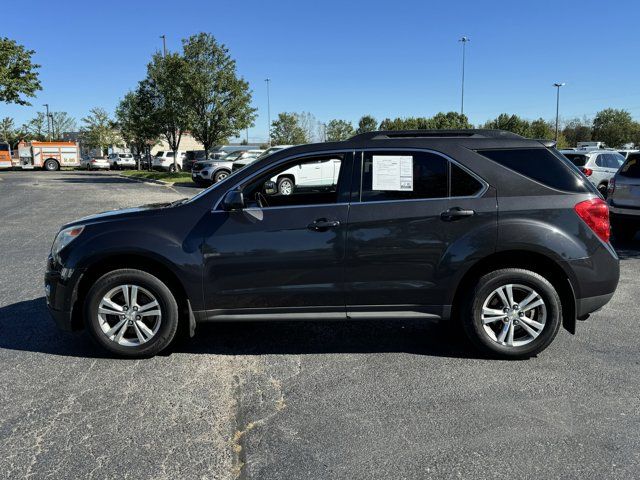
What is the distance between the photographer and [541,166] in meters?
4.24

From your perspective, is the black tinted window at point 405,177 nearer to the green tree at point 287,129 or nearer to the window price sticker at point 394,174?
the window price sticker at point 394,174

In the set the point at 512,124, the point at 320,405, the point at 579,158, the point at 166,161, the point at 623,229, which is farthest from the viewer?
the point at 512,124

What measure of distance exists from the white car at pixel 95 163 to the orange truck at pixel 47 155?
3.87ft

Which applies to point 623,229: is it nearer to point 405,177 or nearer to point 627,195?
point 627,195

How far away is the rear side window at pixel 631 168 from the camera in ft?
27.7

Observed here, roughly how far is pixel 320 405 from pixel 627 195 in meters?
7.23

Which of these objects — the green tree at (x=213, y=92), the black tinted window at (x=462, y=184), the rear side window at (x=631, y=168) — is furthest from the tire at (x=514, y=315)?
the green tree at (x=213, y=92)

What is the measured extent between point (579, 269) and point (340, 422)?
2.28m

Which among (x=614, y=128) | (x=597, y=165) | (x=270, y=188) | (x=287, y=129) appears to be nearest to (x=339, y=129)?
(x=287, y=129)

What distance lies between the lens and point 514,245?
409 centimetres

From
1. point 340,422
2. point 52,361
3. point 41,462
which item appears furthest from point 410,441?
point 52,361

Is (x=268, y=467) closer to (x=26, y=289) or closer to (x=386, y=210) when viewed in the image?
(x=386, y=210)

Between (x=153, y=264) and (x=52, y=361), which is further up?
(x=153, y=264)

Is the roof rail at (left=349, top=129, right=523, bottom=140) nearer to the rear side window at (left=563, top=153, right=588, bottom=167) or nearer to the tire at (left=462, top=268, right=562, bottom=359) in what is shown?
the tire at (left=462, top=268, right=562, bottom=359)
